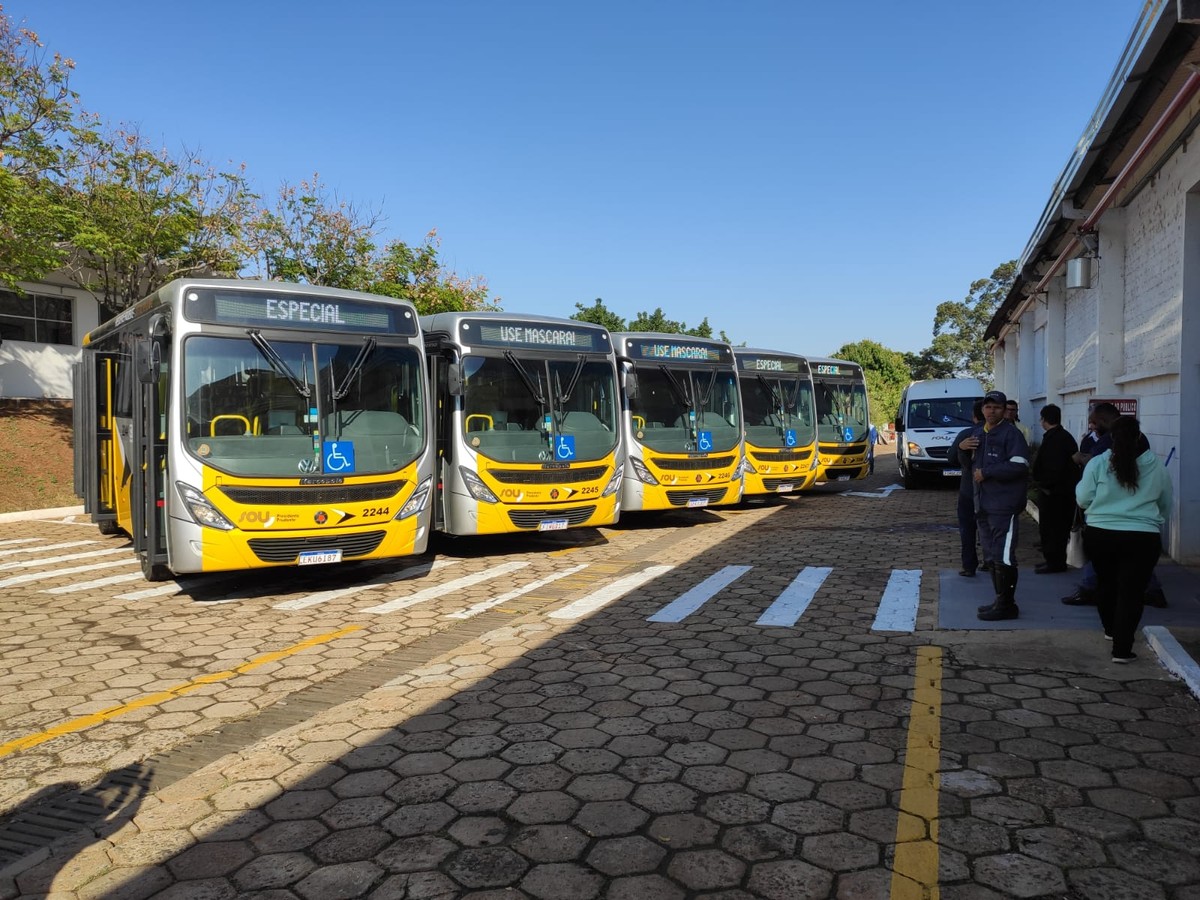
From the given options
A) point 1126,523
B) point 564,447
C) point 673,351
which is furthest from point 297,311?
point 1126,523

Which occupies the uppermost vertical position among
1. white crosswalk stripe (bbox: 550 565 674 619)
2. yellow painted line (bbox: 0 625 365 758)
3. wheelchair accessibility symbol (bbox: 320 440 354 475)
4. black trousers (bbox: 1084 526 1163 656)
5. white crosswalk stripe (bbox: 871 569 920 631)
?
wheelchair accessibility symbol (bbox: 320 440 354 475)

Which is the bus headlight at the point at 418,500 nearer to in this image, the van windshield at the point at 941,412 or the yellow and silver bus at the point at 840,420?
the yellow and silver bus at the point at 840,420

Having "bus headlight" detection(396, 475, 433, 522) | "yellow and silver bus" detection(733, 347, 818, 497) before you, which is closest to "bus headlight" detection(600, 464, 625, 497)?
"bus headlight" detection(396, 475, 433, 522)

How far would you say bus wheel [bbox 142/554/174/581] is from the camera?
8.26 metres

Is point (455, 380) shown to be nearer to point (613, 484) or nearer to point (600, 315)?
point (613, 484)

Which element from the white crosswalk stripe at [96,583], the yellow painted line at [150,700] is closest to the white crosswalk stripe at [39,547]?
the white crosswalk stripe at [96,583]

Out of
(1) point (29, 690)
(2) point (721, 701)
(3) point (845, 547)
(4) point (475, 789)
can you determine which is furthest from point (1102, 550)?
(1) point (29, 690)

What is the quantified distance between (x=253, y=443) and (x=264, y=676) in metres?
2.87

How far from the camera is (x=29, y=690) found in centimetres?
550

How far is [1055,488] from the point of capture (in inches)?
340

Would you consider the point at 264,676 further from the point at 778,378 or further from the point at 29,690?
the point at 778,378

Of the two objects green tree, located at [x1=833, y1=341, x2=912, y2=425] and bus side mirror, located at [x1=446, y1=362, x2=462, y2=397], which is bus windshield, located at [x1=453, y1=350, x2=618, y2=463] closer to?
bus side mirror, located at [x1=446, y1=362, x2=462, y2=397]

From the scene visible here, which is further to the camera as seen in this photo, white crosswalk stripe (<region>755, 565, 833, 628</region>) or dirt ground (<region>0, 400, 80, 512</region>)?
dirt ground (<region>0, 400, 80, 512</region>)

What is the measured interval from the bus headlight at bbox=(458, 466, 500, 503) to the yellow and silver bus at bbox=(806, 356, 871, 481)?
30.7 ft
